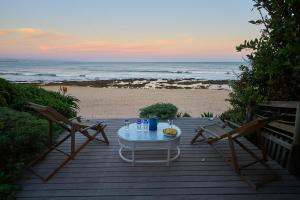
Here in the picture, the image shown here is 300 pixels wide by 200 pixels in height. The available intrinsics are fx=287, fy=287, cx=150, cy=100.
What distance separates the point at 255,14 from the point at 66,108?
18.2 feet

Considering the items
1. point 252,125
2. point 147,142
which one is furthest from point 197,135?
point 252,125

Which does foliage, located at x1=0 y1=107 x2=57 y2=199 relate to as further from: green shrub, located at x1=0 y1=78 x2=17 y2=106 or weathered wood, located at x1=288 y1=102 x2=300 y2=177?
weathered wood, located at x1=288 y1=102 x2=300 y2=177

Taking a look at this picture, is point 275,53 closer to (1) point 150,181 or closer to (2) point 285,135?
(2) point 285,135

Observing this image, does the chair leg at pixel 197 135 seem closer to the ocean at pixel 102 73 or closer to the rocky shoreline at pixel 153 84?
the rocky shoreline at pixel 153 84

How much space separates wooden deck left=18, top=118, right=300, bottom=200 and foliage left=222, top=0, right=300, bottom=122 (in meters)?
1.10

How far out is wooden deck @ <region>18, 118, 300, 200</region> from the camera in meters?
3.21

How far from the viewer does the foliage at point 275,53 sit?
11.5ft

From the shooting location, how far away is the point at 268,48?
3.98 meters

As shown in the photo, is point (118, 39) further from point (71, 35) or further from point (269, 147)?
point (269, 147)

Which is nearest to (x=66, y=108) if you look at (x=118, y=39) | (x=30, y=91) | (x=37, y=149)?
(x=30, y=91)

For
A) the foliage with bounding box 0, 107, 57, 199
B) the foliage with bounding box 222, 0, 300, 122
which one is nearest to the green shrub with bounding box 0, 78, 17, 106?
the foliage with bounding box 0, 107, 57, 199

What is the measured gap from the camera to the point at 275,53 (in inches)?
154

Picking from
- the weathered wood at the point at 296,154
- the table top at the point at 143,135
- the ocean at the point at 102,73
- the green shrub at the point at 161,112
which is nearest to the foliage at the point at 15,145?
the table top at the point at 143,135

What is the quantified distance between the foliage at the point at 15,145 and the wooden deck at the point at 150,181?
0.57 ft
